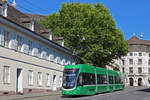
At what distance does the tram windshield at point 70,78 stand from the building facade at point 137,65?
84728mm

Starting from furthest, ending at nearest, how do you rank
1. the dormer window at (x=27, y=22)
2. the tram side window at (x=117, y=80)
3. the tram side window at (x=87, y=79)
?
the tram side window at (x=117, y=80) → the dormer window at (x=27, y=22) → the tram side window at (x=87, y=79)

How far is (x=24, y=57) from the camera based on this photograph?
2936cm

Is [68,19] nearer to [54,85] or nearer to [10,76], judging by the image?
[54,85]

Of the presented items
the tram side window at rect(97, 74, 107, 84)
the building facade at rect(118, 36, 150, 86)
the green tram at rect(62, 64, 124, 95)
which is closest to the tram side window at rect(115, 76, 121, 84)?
the tram side window at rect(97, 74, 107, 84)

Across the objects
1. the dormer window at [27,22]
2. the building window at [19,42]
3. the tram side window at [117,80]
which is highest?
the dormer window at [27,22]

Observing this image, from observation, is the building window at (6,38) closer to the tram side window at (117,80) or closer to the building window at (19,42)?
the building window at (19,42)

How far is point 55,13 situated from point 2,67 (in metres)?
25.1

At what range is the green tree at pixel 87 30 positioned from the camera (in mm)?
43750

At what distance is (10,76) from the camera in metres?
26.5

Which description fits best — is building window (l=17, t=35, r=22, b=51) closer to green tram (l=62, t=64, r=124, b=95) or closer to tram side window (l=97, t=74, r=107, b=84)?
green tram (l=62, t=64, r=124, b=95)

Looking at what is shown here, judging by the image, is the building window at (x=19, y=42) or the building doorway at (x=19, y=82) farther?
the building doorway at (x=19, y=82)

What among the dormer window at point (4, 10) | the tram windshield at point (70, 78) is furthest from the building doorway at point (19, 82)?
the dormer window at point (4, 10)

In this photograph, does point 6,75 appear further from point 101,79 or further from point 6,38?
point 101,79

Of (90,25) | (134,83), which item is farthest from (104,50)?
(134,83)
